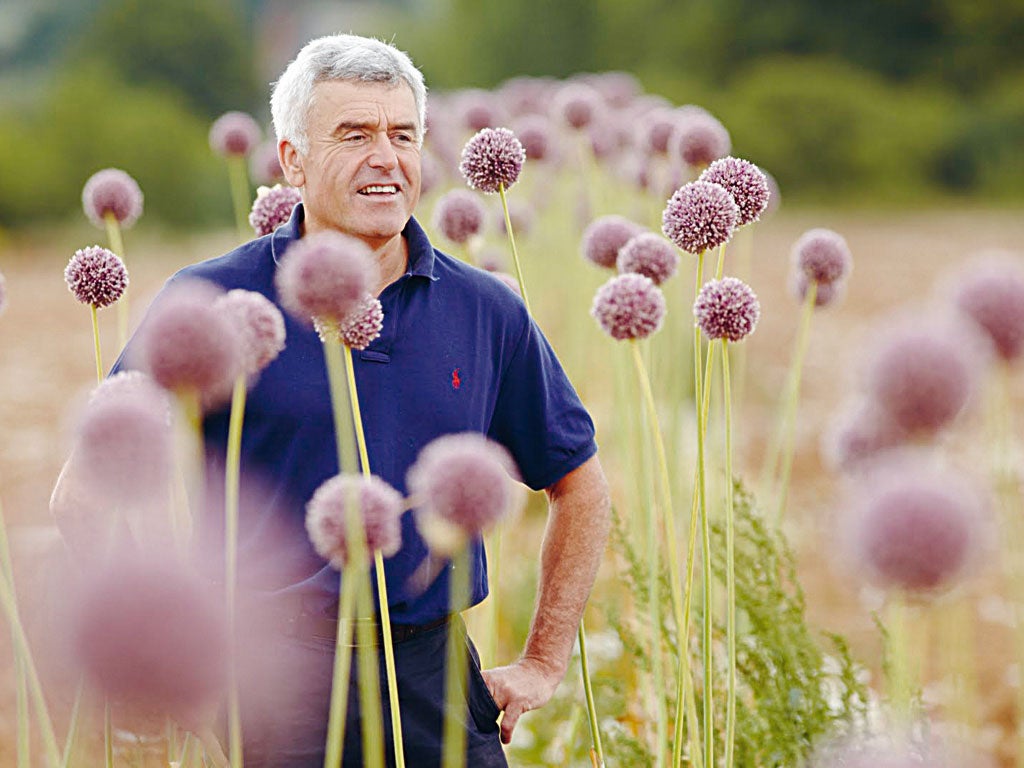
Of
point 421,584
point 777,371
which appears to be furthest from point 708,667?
point 777,371

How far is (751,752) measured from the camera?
5.25 feet

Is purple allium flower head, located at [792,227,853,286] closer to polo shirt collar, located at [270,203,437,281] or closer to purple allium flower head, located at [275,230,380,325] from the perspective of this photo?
polo shirt collar, located at [270,203,437,281]

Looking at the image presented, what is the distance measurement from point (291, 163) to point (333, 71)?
0.49ft

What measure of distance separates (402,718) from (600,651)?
1.09 metres

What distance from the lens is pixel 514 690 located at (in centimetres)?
147

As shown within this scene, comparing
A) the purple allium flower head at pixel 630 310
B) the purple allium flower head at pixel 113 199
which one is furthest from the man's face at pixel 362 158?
the purple allium flower head at pixel 630 310

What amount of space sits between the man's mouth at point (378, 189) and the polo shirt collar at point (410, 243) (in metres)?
0.08

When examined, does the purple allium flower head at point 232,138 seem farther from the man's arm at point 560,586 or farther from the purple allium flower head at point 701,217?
the purple allium flower head at point 701,217

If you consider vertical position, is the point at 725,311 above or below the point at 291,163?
below

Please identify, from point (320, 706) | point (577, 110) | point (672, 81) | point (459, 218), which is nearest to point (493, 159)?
point (459, 218)

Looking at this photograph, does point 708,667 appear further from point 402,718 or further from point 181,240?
point 181,240

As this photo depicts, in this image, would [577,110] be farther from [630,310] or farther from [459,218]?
[630,310]

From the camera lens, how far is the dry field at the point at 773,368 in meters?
3.01

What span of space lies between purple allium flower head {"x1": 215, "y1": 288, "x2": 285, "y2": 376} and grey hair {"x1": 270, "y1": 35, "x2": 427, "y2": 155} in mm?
657
